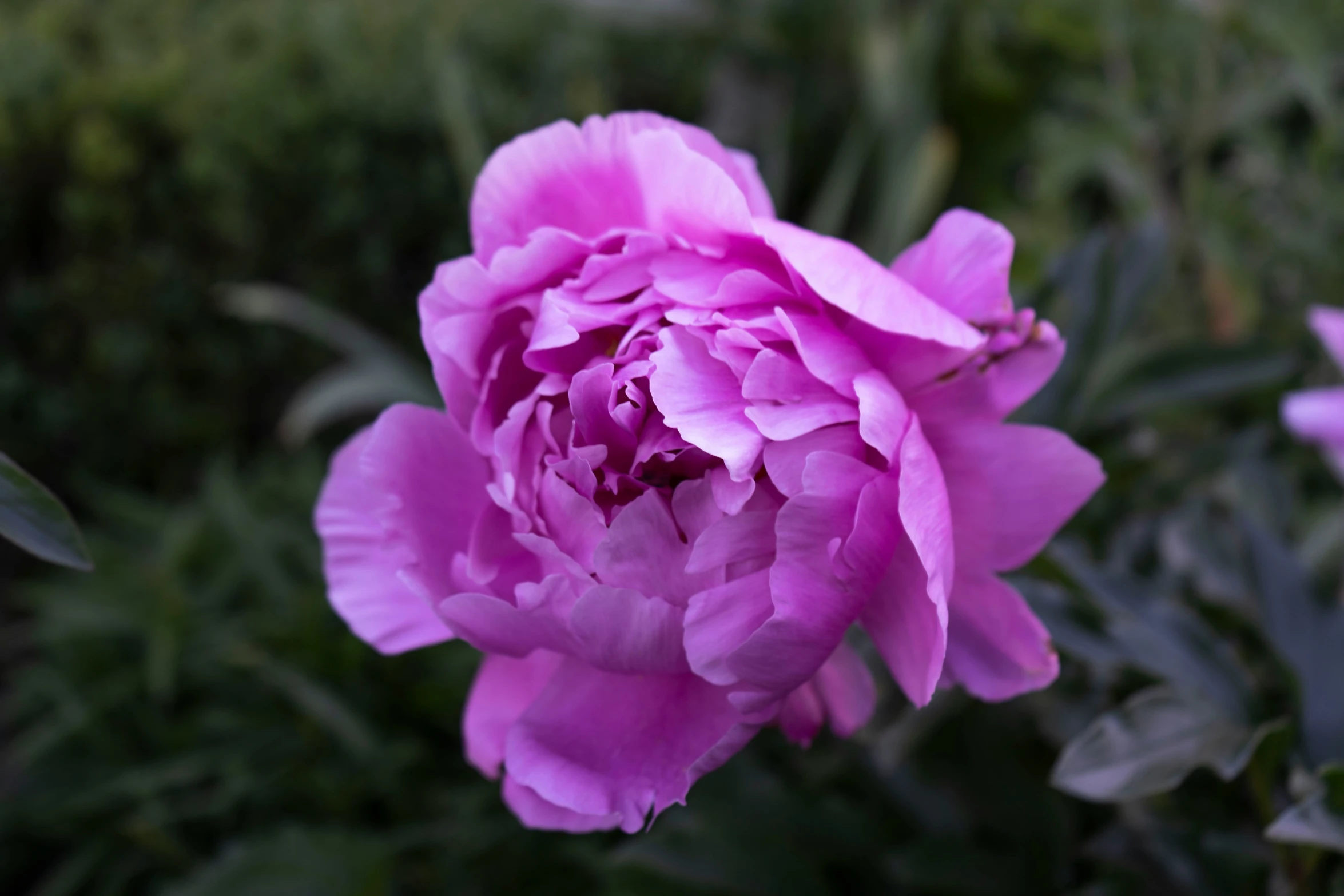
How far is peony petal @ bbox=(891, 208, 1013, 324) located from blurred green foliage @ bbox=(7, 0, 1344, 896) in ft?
0.75

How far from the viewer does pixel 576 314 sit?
0.44 meters

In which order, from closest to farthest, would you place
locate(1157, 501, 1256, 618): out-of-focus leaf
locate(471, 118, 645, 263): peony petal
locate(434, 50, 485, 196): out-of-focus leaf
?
locate(471, 118, 645, 263): peony petal → locate(1157, 501, 1256, 618): out-of-focus leaf → locate(434, 50, 485, 196): out-of-focus leaf

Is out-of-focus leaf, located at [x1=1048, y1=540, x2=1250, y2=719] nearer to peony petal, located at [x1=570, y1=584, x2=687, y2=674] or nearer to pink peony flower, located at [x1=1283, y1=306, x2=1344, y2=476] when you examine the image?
pink peony flower, located at [x1=1283, y1=306, x2=1344, y2=476]

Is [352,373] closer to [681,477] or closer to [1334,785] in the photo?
[681,477]

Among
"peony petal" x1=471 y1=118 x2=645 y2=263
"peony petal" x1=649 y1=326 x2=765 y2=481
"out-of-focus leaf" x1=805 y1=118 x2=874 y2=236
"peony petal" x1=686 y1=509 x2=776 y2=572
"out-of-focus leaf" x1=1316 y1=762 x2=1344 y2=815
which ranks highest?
"peony petal" x1=471 y1=118 x2=645 y2=263

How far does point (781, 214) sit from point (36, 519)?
1.42m

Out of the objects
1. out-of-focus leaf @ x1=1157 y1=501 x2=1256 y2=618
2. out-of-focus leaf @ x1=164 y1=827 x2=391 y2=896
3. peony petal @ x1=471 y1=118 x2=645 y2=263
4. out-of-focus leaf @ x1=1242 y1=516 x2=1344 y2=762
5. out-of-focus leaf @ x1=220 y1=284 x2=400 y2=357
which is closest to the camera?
peony petal @ x1=471 y1=118 x2=645 y2=263

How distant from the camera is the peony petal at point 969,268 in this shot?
1.50 ft

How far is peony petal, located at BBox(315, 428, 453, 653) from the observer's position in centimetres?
49

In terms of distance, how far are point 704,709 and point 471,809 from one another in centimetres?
64

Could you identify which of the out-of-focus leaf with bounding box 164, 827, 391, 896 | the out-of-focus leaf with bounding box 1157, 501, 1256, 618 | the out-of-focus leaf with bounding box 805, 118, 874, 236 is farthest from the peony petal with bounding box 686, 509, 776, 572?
the out-of-focus leaf with bounding box 805, 118, 874, 236

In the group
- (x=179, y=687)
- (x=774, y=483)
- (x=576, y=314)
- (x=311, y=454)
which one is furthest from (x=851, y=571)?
(x=311, y=454)

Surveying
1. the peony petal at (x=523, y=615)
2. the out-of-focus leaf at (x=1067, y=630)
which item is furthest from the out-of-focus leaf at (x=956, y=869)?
the peony petal at (x=523, y=615)

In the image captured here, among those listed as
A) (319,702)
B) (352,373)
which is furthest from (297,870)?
(352,373)
